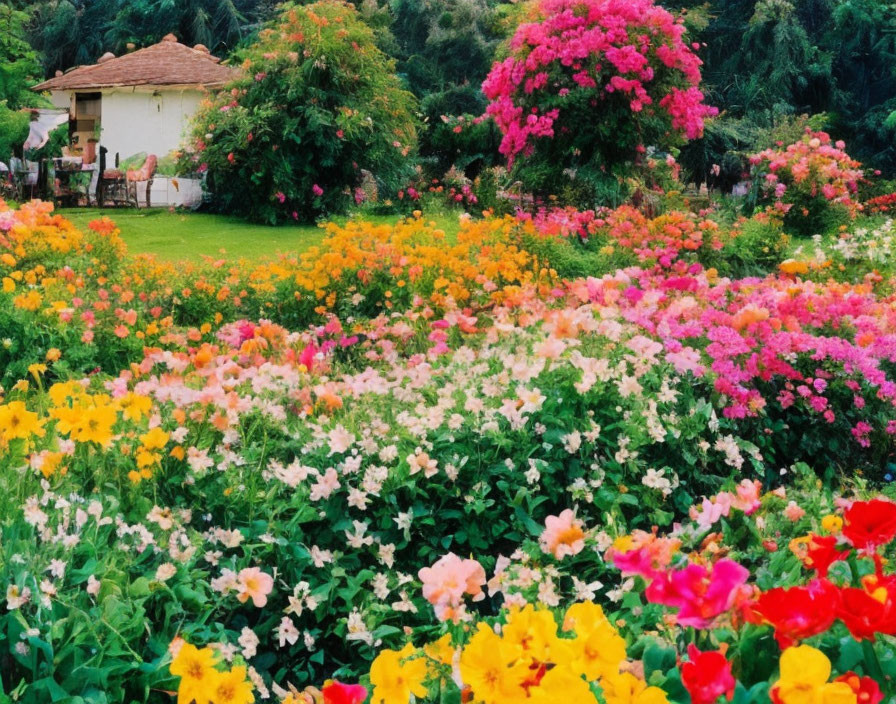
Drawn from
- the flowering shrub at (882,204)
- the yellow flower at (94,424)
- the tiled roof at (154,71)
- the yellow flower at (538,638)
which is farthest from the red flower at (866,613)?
the tiled roof at (154,71)

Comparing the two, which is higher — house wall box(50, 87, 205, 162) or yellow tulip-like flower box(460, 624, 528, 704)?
house wall box(50, 87, 205, 162)

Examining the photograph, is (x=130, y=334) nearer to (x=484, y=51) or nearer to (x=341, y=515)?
(x=341, y=515)

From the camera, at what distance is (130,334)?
527 centimetres

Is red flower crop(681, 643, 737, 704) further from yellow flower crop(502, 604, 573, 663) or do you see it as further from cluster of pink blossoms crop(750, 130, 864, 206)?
cluster of pink blossoms crop(750, 130, 864, 206)

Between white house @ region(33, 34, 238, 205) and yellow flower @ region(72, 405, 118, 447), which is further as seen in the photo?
white house @ region(33, 34, 238, 205)

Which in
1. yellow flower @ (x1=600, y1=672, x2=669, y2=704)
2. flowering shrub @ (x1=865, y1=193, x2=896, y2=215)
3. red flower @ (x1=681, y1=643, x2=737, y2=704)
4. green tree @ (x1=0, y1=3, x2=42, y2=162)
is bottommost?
yellow flower @ (x1=600, y1=672, x2=669, y2=704)

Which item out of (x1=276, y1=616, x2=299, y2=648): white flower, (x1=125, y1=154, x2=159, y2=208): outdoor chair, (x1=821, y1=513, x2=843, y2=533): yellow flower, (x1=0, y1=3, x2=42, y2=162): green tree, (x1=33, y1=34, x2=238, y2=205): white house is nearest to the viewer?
(x1=821, y1=513, x2=843, y2=533): yellow flower

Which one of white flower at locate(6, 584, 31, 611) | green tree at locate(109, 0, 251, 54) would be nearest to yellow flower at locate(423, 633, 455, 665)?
white flower at locate(6, 584, 31, 611)

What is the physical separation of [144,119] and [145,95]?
55 centimetres

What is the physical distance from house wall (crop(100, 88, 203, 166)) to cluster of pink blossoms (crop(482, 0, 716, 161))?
40.3 ft

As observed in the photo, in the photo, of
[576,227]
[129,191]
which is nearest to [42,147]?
[129,191]

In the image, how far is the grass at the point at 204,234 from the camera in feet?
31.9

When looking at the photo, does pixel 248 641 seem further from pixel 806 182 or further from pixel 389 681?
pixel 806 182

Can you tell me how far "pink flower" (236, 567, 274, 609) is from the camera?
7.22 ft
